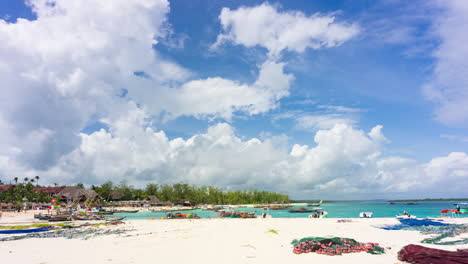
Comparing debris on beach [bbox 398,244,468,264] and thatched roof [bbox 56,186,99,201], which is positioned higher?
debris on beach [bbox 398,244,468,264]

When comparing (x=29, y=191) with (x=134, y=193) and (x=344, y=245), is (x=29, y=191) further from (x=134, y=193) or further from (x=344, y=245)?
(x=344, y=245)

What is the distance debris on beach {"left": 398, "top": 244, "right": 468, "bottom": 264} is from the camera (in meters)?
9.31

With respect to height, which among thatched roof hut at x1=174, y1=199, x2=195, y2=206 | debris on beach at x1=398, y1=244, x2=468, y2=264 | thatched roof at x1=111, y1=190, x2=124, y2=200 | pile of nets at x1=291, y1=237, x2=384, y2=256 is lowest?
thatched roof hut at x1=174, y1=199, x2=195, y2=206

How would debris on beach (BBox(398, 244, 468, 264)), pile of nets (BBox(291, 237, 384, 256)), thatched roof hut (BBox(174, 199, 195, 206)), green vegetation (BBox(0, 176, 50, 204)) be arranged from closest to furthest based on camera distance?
debris on beach (BBox(398, 244, 468, 264)) < pile of nets (BBox(291, 237, 384, 256)) < green vegetation (BBox(0, 176, 50, 204)) < thatched roof hut (BBox(174, 199, 195, 206))

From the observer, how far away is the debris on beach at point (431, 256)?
30.5 feet

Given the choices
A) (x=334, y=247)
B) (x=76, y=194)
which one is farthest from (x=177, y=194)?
(x=334, y=247)

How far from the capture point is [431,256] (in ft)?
32.4

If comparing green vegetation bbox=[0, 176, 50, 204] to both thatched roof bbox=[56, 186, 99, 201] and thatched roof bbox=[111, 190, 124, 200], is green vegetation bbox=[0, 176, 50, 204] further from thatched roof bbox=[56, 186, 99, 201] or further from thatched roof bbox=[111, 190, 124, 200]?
thatched roof bbox=[111, 190, 124, 200]

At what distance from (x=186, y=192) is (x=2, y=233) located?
11310cm

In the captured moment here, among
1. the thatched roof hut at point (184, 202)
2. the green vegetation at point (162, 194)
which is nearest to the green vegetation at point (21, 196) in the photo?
the green vegetation at point (162, 194)

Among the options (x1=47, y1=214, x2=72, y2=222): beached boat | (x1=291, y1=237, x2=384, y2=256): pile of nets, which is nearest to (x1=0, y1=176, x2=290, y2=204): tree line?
(x1=47, y1=214, x2=72, y2=222): beached boat

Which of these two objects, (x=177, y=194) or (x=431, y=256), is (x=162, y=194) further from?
(x=431, y=256)

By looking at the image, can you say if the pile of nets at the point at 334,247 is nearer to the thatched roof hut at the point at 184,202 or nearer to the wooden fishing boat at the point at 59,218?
the wooden fishing boat at the point at 59,218

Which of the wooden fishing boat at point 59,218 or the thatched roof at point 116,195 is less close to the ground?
the wooden fishing boat at point 59,218
